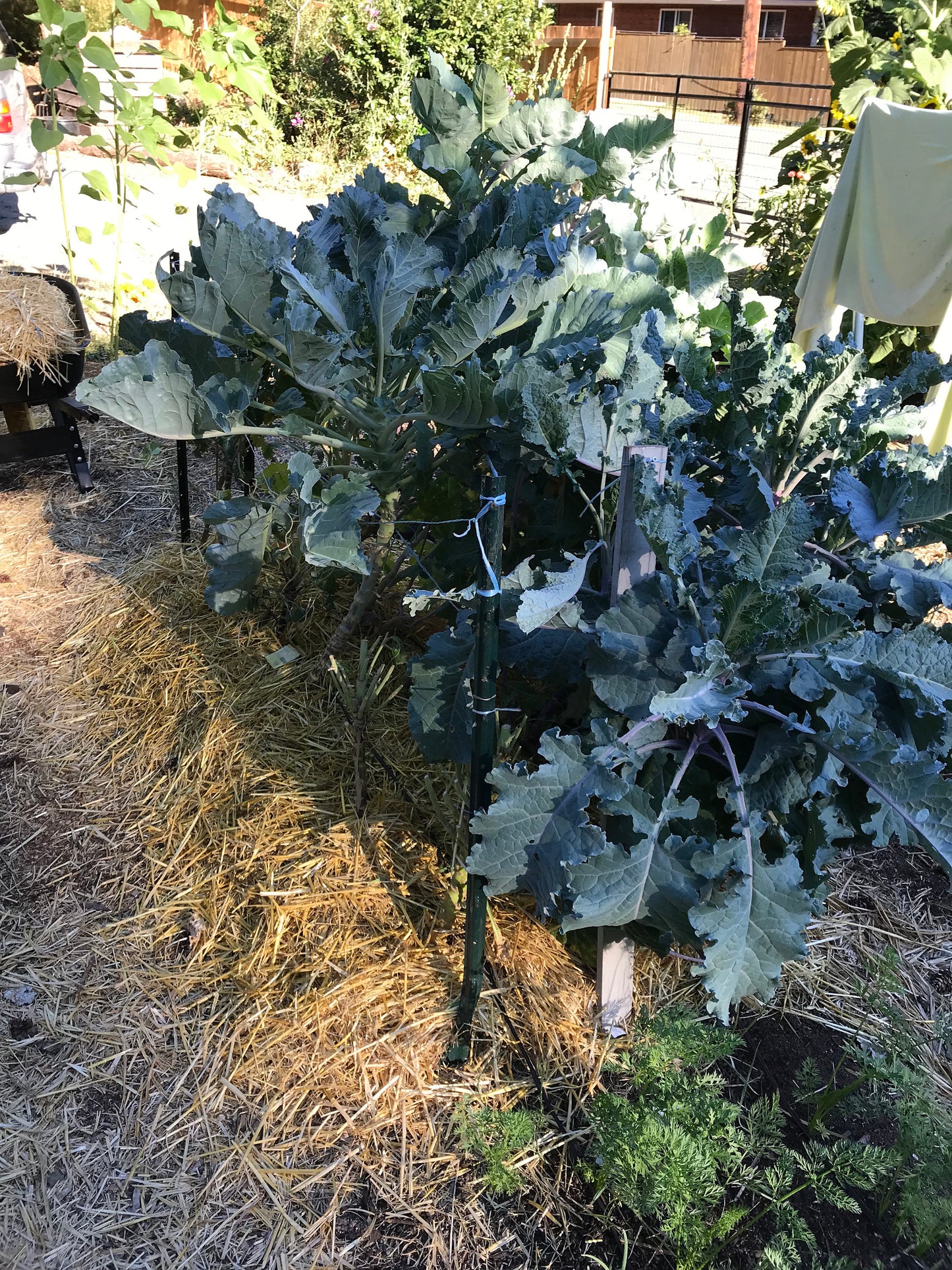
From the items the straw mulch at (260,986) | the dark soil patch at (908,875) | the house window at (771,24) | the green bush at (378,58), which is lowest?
the dark soil patch at (908,875)

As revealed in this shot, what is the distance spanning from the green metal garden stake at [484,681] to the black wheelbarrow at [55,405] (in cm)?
263

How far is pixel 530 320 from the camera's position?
2076 millimetres

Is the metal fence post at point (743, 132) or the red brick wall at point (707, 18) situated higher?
the red brick wall at point (707, 18)

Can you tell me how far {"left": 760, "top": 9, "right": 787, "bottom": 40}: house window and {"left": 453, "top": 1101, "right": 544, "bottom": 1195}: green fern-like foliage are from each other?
29.6 metres

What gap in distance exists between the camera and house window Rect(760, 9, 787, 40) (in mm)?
25461

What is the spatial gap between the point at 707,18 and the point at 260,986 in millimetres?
28922

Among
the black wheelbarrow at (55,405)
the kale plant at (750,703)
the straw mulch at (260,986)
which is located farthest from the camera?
the black wheelbarrow at (55,405)

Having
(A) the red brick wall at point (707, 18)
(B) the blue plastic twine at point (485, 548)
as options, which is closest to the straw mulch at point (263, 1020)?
(B) the blue plastic twine at point (485, 548)

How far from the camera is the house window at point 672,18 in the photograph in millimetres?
24938

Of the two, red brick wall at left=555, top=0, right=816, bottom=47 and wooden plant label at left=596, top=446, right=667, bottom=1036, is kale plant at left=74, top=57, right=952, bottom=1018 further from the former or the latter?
red brick wall at left=555, top=0, right=816, bottom=47

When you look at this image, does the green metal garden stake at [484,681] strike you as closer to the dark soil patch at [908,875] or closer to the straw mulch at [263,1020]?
the straw mulch at [263,1020]

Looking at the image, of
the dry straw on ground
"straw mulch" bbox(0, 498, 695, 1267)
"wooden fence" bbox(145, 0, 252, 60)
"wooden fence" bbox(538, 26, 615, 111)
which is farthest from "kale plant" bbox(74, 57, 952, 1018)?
"wooden fence" bbox(145, 0, 252, 60)

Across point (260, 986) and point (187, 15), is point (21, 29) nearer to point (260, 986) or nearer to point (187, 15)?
point (187, 15)

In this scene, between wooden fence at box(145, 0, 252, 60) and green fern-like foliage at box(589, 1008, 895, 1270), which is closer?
green fern-like foliage at box(589, 1008, 895, 1270)
